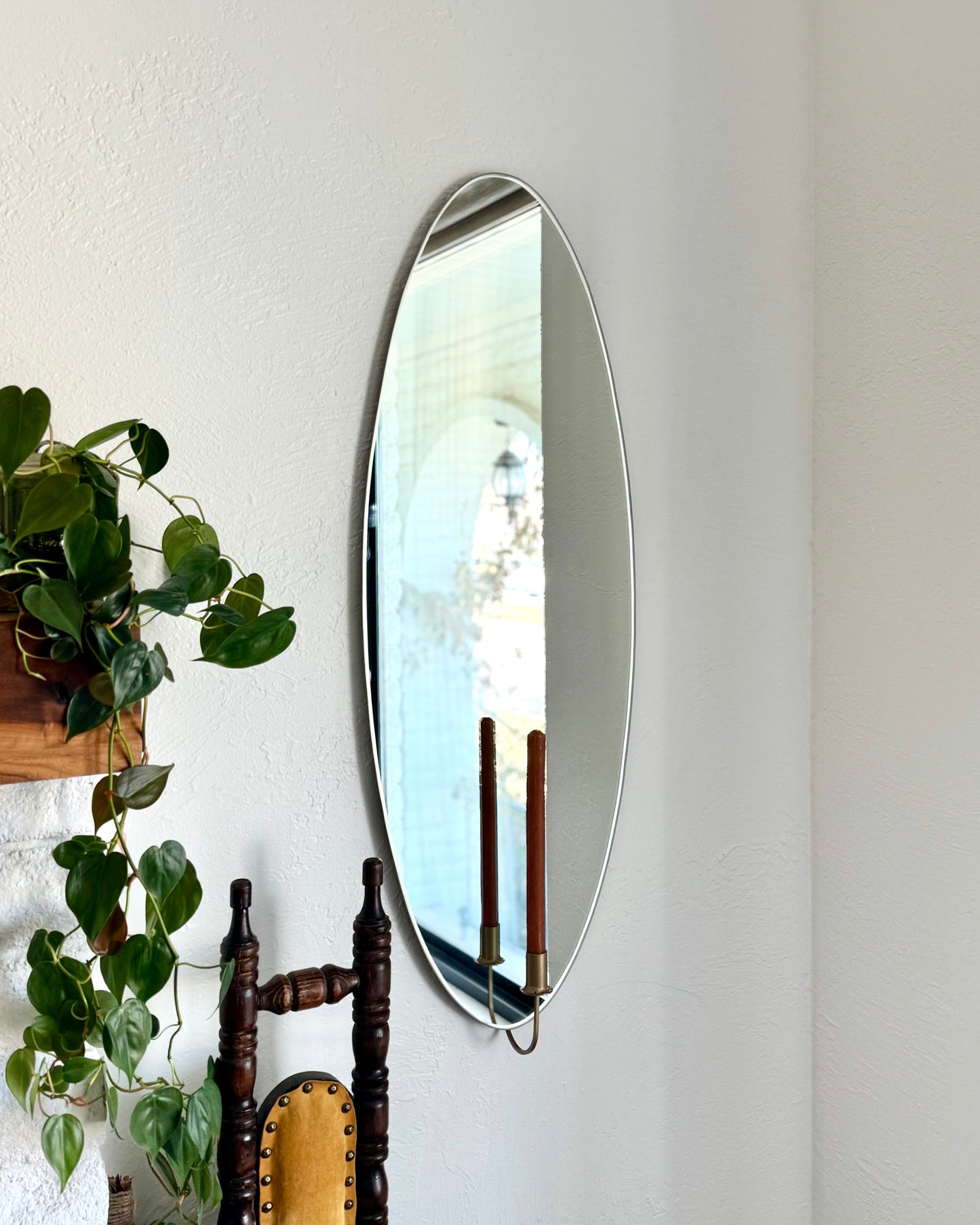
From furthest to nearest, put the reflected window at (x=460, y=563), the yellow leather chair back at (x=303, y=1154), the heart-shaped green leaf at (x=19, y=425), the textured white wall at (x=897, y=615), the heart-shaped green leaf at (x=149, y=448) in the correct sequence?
the textured white wall at (x=897, y=615), the reflected window at (x=460, y=563), the yellow leather chair back at (x=303, y=1154), the heart-shaped green leaf at (x=149, y=448), the heart-shaped green leaf at (x=19, y=425)

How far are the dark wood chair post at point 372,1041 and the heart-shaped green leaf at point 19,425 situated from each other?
1.51 feet

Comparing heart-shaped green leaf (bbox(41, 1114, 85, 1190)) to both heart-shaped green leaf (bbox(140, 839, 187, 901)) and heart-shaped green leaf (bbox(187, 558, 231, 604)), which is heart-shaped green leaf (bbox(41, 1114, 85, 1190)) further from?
heart-shaped green leaf (bbox(187, 558, 231, 604))

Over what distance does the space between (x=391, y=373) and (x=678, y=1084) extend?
87 cm

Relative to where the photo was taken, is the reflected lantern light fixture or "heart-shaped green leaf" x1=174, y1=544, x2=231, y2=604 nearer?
"heart-shaped green leaf" x1=174, y1=544, x2=231, y2=604

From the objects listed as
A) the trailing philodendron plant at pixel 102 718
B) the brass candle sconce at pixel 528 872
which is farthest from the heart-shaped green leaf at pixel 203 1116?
the brass candle sconce at pixel 528 872

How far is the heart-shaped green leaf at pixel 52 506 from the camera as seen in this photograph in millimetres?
654

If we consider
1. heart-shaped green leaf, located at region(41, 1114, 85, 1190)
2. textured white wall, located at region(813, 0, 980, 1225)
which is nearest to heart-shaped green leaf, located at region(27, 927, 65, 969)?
heart-shaped green leaf, located at region(41, 1114, 85, 1190)

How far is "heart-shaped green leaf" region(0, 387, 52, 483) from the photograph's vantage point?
65 centimetres

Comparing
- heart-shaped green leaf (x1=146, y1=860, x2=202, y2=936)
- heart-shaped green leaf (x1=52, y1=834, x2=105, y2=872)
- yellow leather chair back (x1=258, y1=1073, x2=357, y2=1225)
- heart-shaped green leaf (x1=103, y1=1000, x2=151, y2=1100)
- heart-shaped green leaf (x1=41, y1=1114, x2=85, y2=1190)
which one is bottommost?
yellow leather chair back (x1=258, y1=1073, x2=357, y2=1225)

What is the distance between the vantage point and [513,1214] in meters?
1.08

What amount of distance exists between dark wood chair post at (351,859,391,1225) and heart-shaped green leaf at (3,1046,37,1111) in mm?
278

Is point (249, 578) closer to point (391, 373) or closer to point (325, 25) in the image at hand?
point (391, 373)

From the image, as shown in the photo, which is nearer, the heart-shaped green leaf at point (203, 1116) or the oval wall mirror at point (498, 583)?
the heart-shaped green leaf at point (203, 1116)

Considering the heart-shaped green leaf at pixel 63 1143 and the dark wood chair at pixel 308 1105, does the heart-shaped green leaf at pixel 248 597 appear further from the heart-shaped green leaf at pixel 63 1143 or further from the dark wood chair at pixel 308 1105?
the heart-shaped green leaf at pixel 63 1143
